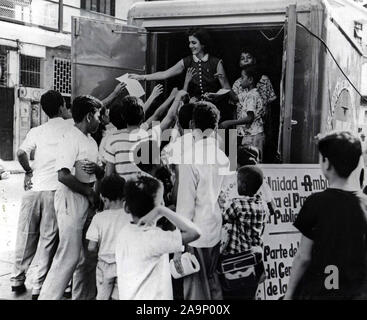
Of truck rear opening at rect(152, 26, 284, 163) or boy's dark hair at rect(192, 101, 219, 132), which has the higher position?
truck rear opening at rect(152, 26, 284, 163)

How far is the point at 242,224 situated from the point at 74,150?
51.9 inches

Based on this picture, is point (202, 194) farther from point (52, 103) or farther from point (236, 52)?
point (236, 52)

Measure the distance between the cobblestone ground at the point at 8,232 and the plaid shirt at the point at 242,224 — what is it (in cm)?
191

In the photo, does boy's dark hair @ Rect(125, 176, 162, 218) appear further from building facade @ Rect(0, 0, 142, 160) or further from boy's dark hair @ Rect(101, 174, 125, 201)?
building facade @ Rect(0, 0, 142, 160)

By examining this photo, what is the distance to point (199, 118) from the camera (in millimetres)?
3521

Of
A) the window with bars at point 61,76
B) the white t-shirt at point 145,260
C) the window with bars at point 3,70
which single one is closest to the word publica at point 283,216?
the white t-shirt at point 145,260

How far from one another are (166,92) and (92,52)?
103 cm

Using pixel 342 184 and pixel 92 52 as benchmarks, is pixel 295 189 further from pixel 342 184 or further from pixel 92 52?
pixel 92 52

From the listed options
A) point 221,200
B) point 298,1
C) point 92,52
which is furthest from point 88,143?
point 298,1

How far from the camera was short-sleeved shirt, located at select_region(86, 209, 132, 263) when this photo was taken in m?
3.46

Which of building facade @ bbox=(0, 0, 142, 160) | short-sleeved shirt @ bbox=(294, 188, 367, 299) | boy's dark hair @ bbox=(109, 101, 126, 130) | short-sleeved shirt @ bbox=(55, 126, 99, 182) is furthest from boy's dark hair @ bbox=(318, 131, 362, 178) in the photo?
building facade @ bbox=(0, 0, 142, 160)

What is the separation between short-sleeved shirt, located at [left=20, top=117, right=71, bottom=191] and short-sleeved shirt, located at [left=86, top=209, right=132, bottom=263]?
2.22 feet
